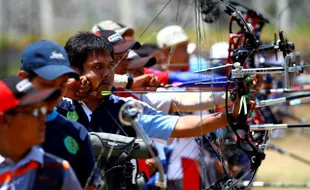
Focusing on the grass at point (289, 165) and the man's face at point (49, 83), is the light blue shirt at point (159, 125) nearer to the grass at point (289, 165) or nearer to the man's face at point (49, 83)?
the man's face at point (49, 83)

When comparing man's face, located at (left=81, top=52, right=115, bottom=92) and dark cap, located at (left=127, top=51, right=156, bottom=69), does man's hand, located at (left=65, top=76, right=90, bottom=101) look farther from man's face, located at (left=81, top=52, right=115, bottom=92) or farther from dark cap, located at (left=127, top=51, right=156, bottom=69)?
dark cap, located at (left=127, top=51, right=156, bottom=69)

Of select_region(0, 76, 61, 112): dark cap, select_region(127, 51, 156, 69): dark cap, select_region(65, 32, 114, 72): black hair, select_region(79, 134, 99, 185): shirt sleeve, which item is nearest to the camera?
select_region(0, 76, 61, 112): dark cap

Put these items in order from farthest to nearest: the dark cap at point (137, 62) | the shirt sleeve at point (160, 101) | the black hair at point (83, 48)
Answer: the dark cap at point (137, 62) → the shirt sleeve at point (160, 101) → the black hair at point (83, 48)

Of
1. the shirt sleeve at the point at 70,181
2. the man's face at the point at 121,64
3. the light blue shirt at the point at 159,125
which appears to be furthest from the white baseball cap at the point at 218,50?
the shirt sleeve at the point at 70,181

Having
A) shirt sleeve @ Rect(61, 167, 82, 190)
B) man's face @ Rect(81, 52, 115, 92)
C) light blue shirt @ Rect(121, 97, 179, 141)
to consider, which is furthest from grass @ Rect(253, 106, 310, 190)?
shirt sleeve @ Rect(61, 167, 82, 190)

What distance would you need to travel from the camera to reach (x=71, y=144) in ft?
13.6

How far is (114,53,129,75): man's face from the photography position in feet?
19.6

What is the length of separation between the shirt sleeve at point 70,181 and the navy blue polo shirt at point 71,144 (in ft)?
0.91

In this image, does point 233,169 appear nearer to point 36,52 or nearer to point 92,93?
point 92,93

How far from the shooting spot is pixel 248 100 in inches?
187

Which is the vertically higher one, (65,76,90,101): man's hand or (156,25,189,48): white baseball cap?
(156,25,189,48): white baseball cap

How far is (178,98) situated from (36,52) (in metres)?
2.09

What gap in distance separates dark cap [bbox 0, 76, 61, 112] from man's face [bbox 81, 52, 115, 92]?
1.28 m

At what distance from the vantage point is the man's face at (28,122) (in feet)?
11.9
